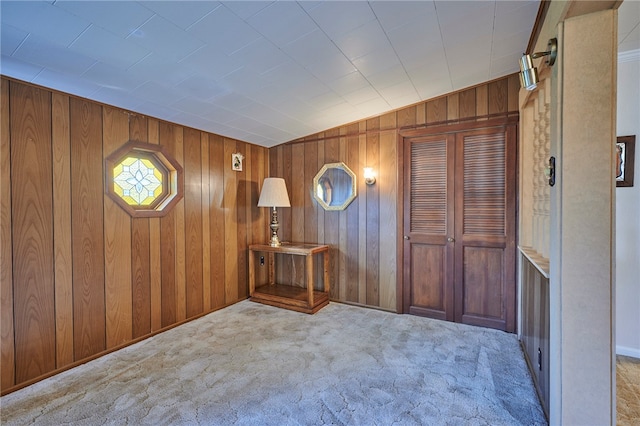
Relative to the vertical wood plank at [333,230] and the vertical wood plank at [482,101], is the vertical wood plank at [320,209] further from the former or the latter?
the vertical wood plank at [482,101]

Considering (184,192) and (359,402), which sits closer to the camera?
(359,402)

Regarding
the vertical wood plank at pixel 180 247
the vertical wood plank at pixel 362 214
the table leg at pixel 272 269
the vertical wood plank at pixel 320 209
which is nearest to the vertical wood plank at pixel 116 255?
the vertical wood plank at pixel 180 247

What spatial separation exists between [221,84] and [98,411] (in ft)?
7.74

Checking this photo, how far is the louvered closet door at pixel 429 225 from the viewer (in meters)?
3.06

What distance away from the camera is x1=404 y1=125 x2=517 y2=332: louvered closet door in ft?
9.26

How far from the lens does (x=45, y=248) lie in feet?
6.89

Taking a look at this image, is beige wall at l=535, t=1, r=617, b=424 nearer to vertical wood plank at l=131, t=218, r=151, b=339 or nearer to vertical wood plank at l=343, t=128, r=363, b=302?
vertical wood plank at l=343, t=128, r=363, b=302

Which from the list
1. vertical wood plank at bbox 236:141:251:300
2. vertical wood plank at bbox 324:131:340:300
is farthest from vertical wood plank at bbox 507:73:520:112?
vertical wood plank at bbox 236:141:251:300

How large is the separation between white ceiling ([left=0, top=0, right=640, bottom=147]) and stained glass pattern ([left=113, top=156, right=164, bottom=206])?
1.65 ft

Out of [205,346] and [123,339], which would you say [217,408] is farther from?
[123,339]

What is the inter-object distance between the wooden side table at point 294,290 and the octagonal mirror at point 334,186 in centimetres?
57

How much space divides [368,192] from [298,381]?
7.05 feet

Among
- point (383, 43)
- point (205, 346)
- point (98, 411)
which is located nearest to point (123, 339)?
point (205, 346)

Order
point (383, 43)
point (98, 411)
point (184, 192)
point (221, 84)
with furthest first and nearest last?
point (184, 192)
point (221, 84)
point (383, 43)
point (98, 411)
